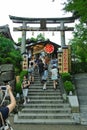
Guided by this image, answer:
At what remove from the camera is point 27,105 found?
814 inches

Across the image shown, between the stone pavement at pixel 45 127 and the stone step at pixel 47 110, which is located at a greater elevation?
the stone step at pixel 47 110

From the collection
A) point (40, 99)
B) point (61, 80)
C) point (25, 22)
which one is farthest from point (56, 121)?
point (25, 22)

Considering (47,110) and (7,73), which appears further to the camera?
(7,73)

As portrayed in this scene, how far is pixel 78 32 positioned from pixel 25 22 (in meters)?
5.63

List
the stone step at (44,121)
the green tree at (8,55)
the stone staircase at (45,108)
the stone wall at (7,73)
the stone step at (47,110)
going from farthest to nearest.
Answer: the green tree at (8,55) < the stone wall at (7,73) < the stone step at (47,110) < the stone staircase at (45,108) < the stone step at (44,121)

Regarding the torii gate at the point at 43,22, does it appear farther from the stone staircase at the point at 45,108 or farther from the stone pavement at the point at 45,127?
the stone pavement at the point at 45,127

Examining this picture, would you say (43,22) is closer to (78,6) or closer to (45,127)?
(78,6)

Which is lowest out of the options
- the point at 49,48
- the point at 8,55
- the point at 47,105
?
the point at 47,105

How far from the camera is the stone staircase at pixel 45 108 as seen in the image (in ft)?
59.8

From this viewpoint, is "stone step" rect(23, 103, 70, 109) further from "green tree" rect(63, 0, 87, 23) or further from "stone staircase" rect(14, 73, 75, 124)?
"green tree" rect(63, 0, 87, 23)

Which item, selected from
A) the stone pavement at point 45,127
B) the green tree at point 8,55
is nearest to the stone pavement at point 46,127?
the stone pavement at point 45,127

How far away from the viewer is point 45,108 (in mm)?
20266

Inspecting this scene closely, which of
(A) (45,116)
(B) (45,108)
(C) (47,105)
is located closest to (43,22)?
(C) (47,105)

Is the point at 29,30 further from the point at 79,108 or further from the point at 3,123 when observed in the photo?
the point at 3,123
